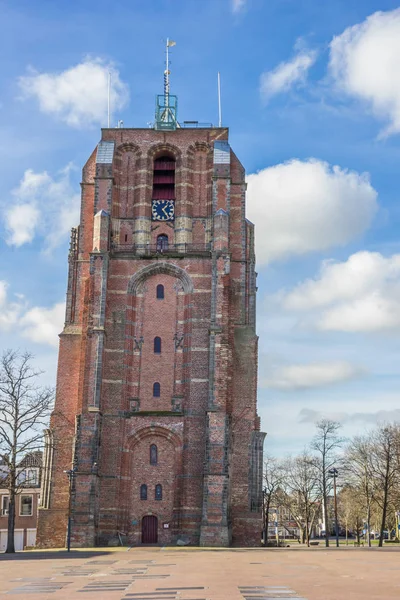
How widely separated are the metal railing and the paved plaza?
2701 centimetres

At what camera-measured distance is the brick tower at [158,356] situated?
46719 mm

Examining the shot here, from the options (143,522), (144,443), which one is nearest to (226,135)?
(144,443)

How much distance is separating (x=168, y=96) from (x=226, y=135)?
695 centimetres

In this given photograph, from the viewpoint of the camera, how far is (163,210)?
177 feet

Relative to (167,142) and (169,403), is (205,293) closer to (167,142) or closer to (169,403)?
(169,403)

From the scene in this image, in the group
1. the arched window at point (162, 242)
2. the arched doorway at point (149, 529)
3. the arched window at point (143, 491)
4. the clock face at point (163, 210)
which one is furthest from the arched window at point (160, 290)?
the arched doorway at point (149, 529)

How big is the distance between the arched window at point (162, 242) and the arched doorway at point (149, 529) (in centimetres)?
1787

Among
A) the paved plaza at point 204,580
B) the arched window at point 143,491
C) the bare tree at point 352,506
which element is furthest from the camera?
the bare tree at point 352,506

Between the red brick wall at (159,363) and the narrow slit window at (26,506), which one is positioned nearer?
the red brick wall at (159,363)

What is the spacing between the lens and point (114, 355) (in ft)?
163

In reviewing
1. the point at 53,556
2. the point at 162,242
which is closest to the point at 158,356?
the point at 162,242

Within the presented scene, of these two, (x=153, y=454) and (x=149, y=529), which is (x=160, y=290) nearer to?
(x=153, y=454)

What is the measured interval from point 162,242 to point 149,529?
19229 mm

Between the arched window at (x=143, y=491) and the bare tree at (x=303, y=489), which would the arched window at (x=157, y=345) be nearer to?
the arched window at (x=143, y=491)
